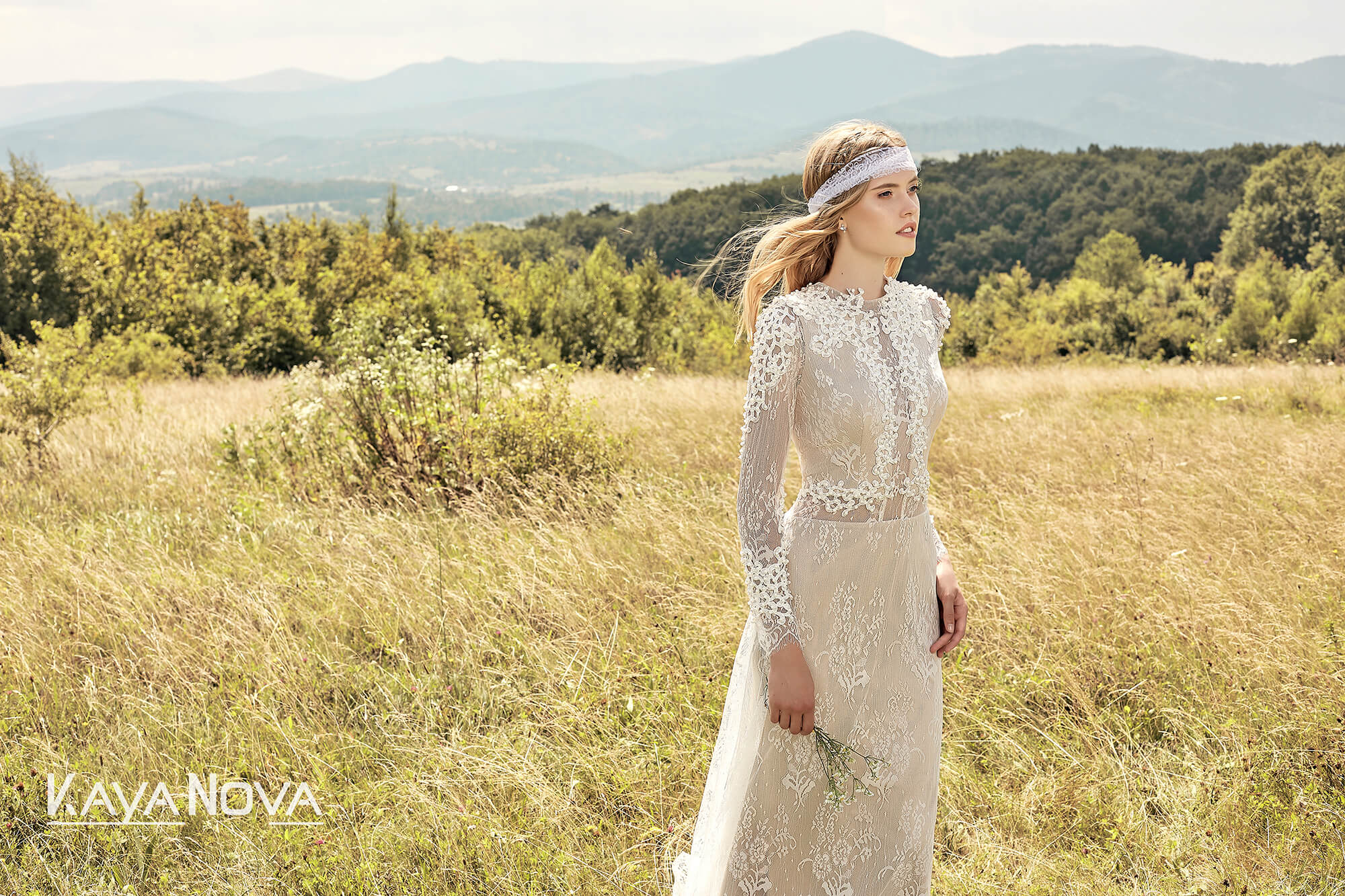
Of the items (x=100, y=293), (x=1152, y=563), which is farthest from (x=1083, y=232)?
(x=1152, y=563)

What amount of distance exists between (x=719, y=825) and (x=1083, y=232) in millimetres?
88779

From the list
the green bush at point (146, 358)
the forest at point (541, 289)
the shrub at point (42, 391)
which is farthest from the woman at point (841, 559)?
the green bush at point (146, 358)

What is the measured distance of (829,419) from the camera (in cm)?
202

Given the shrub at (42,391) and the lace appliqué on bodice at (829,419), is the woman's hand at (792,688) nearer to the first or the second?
the lace appliqué on bodice at (829,419)

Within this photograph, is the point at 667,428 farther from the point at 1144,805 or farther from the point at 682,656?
the point at 1144,805

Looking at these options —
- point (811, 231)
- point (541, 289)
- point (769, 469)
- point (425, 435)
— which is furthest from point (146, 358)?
point (769, 469)

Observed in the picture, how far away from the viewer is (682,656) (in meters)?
3.77

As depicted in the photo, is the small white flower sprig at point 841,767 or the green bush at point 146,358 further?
the green bush at point 146,358

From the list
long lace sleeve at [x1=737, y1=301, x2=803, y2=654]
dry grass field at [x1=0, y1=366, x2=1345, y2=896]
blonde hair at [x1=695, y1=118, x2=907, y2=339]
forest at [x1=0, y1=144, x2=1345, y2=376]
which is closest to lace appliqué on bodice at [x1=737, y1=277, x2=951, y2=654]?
long lace sleeve at [x1=737, y1=301, x2=803, y2=654]

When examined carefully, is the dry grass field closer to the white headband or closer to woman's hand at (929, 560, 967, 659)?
woman's hand at (929, 560, 967, 659)

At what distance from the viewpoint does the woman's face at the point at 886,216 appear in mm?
2043

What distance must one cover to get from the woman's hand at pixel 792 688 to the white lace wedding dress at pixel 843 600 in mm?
53

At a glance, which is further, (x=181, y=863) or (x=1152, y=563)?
(x=1152, y=563)

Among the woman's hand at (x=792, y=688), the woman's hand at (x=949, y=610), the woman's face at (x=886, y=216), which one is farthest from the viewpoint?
the woman's hand at (x=949, y=610)
